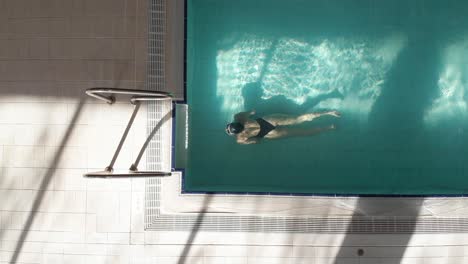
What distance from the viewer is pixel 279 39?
3.48 m

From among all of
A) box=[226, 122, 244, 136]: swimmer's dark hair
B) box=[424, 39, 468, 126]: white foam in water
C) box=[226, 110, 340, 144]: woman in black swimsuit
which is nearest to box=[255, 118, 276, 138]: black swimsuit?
box=[226, 110, 340, 144]: woman in black swimsuit

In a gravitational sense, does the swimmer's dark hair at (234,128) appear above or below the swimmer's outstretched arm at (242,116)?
below

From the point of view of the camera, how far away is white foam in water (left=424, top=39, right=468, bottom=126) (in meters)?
3.50

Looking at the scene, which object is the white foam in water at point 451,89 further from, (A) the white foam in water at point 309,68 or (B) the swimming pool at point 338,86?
(A) the white foam in water at point 309,68

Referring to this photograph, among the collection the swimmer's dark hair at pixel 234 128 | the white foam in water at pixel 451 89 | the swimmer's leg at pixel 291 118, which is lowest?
the swimmer's dark hair at pixel 234 128

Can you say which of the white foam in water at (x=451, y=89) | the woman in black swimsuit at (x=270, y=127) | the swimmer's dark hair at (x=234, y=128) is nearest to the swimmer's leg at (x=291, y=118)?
the woman in black swimsuit at (x=270, y=127)

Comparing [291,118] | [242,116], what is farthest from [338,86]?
[242,116]

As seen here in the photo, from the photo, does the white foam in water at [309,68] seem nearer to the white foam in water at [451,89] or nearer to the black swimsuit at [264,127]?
the black swimsuit at [264,127]

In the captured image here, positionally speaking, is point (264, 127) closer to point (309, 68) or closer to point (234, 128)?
point (234, 128)

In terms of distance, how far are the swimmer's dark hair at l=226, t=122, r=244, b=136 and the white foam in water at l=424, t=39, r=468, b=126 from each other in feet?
5.79

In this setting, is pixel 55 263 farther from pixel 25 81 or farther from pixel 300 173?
pixel 300 173

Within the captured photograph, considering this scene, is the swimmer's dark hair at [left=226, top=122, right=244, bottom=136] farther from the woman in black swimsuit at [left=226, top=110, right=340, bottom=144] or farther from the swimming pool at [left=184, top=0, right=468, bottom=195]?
the swimming pool at [left=184, top=0, right=468, bottom=195]

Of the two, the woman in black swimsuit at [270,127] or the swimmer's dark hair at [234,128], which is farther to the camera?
the woman in black swimsuit at [270,127]

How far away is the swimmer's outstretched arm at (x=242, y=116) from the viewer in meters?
3.47
